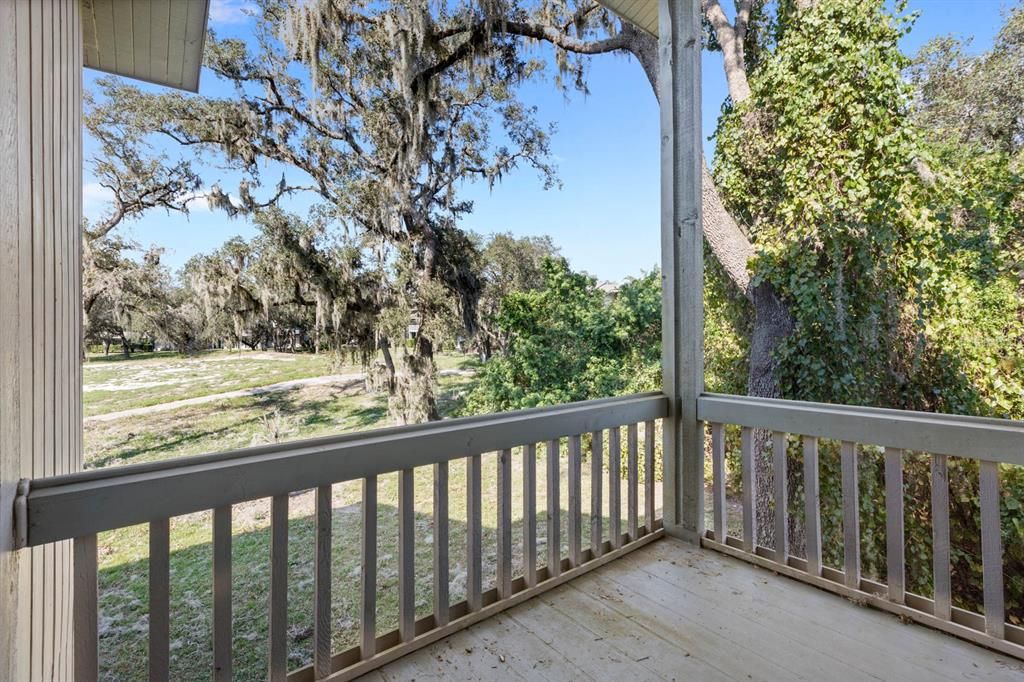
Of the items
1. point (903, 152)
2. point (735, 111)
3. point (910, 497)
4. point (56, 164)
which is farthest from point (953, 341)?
point (56, 164)

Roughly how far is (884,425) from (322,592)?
2094 mm

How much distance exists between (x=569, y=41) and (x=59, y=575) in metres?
3.59

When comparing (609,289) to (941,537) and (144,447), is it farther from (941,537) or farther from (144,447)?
(144,447)

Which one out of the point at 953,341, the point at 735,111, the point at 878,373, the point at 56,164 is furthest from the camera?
the point at 735,111

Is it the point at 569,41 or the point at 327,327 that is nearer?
the point at 327,327

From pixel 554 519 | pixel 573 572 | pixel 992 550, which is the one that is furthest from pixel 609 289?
pixel 992 550

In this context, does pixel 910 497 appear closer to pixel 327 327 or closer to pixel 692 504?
pixel 692 504

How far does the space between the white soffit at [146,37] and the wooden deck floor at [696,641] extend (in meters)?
2.33

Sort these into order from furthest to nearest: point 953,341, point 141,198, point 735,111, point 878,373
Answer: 1. point 735,111
2. point 878,373
3. point 953,341
4. point 141,198

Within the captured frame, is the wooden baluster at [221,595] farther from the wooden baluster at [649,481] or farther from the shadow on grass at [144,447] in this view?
the wooden baluster at [649,481]

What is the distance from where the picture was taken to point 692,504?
8.17ft

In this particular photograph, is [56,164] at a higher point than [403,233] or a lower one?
lower

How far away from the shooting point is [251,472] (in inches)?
54.2

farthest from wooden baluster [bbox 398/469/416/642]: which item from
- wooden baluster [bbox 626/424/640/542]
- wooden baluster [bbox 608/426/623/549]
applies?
wooden baluster [bbox 626/424/640/542]
